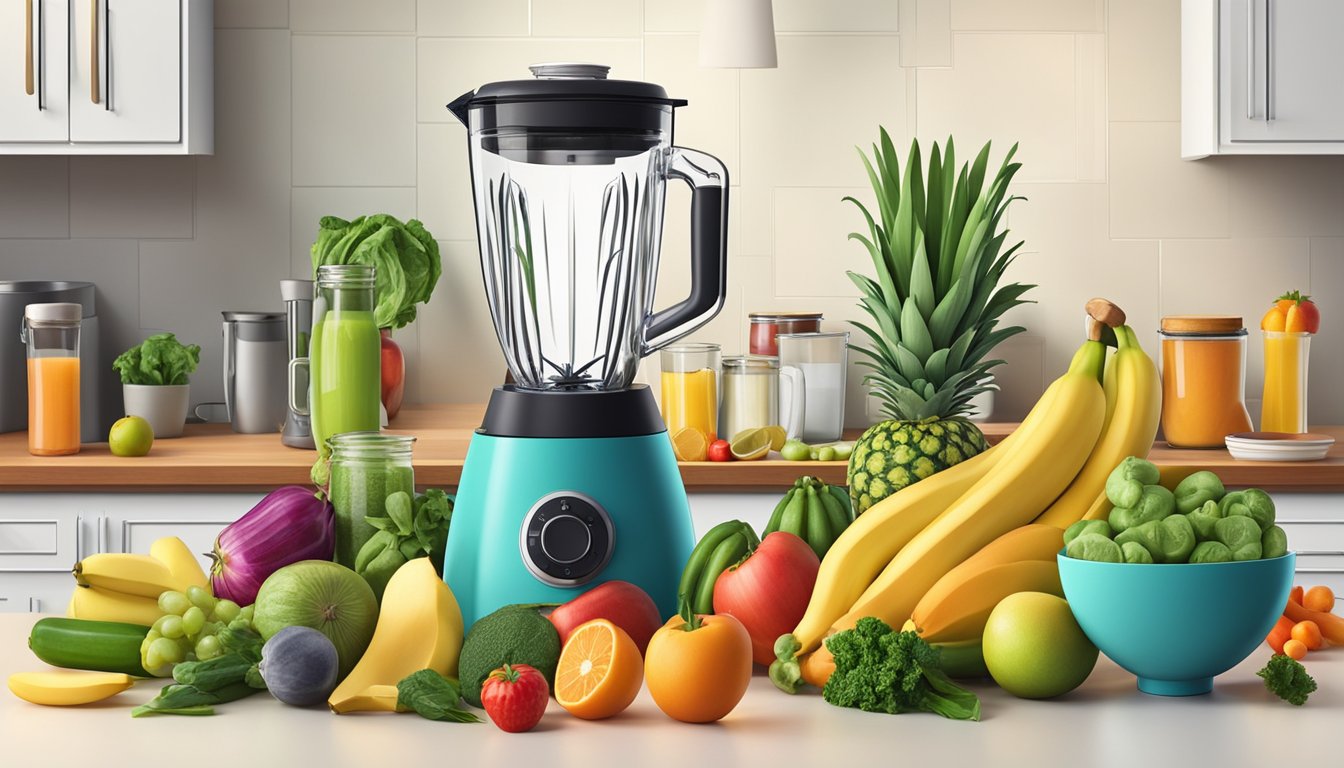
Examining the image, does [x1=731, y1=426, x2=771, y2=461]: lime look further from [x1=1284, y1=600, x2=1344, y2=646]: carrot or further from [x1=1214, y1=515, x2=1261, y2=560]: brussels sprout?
[x1=1214, y1=515, x2=1261, y2=560]: brussels sprout

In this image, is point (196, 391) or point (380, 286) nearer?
point (380, 286)

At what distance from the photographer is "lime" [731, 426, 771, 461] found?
89.1 inches

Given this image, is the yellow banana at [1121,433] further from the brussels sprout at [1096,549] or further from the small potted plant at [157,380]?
the small potted plant at [157,380]

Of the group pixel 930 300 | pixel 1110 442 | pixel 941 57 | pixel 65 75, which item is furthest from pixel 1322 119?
pixel 65 75

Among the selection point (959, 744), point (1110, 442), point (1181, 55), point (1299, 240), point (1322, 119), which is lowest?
point (959, 744)

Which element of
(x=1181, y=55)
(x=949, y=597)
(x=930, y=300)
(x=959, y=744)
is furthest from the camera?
(x=1181, y=55)

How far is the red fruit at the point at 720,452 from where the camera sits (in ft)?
7.43

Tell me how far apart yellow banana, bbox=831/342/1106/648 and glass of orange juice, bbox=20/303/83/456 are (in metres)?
1.78

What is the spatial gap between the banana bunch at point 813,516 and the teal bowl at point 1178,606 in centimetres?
23

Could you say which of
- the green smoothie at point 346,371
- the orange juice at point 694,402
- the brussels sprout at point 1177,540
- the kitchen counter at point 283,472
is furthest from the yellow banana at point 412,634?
the orange juice at point 694,402

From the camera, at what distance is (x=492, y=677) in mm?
867

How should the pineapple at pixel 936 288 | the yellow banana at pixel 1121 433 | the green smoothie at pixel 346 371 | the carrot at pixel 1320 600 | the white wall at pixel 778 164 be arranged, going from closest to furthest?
the yellow banana at pixel 1121 433 < the carrot at pixel 1320 600 < the pineapple at pixel 936 288 < the green smoothie at pixel 346 371 < the white wall at pixel 778 164

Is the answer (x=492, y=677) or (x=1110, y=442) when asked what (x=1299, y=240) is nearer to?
(x=1110, y=442)

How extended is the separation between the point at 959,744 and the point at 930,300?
77 cm
